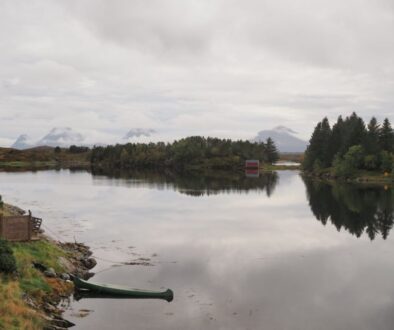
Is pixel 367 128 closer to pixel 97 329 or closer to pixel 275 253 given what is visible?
pixel 275 253

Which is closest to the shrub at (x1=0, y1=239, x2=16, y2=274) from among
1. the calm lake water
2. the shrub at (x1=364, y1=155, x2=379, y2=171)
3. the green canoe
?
the calm lake water

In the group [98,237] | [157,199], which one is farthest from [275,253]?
[157,199]

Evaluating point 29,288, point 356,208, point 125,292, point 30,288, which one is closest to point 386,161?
point 356,208

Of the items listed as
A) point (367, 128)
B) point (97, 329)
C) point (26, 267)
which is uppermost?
point (367, 128)

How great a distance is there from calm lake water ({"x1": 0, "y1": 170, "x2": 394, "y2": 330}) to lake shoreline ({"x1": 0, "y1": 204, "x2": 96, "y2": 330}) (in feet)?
5.21

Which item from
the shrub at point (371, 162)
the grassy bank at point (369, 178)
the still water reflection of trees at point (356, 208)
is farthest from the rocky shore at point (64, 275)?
the shrub at point (371, 162)

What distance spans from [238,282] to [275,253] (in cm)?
1462

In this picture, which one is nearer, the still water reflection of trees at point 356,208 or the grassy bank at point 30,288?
the grassy bank at point 30,288

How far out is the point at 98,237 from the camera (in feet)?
218

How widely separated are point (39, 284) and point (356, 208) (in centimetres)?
8086

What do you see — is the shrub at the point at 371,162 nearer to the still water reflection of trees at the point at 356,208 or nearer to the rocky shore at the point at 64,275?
the still water reflection of trees at the point at 356,208

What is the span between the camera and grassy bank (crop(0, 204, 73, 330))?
1163 inches

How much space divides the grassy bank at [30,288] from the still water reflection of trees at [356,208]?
5011 centimetres

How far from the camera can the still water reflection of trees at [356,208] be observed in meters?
80.2
